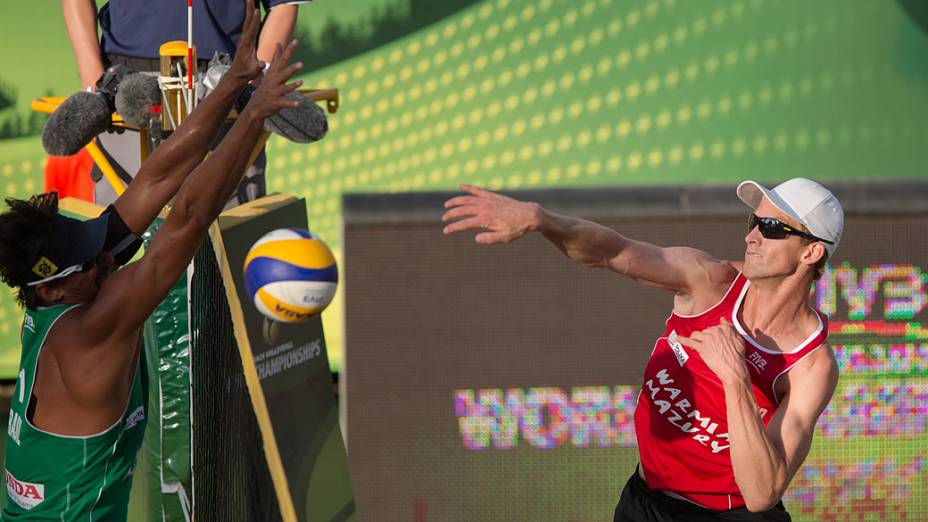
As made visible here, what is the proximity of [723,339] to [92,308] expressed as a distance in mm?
1716

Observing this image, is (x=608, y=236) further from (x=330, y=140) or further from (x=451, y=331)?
(x=330, y=140)

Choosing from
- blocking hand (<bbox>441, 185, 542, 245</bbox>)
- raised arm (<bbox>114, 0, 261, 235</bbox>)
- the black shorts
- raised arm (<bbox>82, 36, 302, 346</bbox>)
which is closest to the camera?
raised arm (<bbox>82, 36, 302, 346</bbox>)

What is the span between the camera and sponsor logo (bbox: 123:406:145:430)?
146 inches

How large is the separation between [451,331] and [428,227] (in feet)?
1.32

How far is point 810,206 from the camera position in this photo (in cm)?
414

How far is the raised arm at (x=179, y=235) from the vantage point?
346 cm

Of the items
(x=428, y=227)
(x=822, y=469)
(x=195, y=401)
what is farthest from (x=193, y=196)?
(x=822, y=469)

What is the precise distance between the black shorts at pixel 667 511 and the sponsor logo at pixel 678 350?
478 mm

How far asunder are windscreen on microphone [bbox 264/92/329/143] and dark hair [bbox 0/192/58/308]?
129 centimetres

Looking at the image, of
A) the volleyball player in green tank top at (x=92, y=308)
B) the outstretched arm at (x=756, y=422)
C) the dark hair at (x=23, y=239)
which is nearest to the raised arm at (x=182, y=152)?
the volleyball player in green tank top at (x=92, y=308)

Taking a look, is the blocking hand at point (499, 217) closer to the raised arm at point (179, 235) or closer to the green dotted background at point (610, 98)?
the raised arm at point (179, 235)

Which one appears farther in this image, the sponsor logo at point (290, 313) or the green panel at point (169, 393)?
the green panel at point (169, 393)

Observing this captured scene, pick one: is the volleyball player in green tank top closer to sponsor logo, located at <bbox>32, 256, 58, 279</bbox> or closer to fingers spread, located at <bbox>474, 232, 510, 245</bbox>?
sponsor logo, located at <bbox>32, 256, 58, 279</bbox>

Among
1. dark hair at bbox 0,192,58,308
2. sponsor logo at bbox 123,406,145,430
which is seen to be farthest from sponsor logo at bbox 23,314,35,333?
sponsor logo at bbox 123,406,145,430
